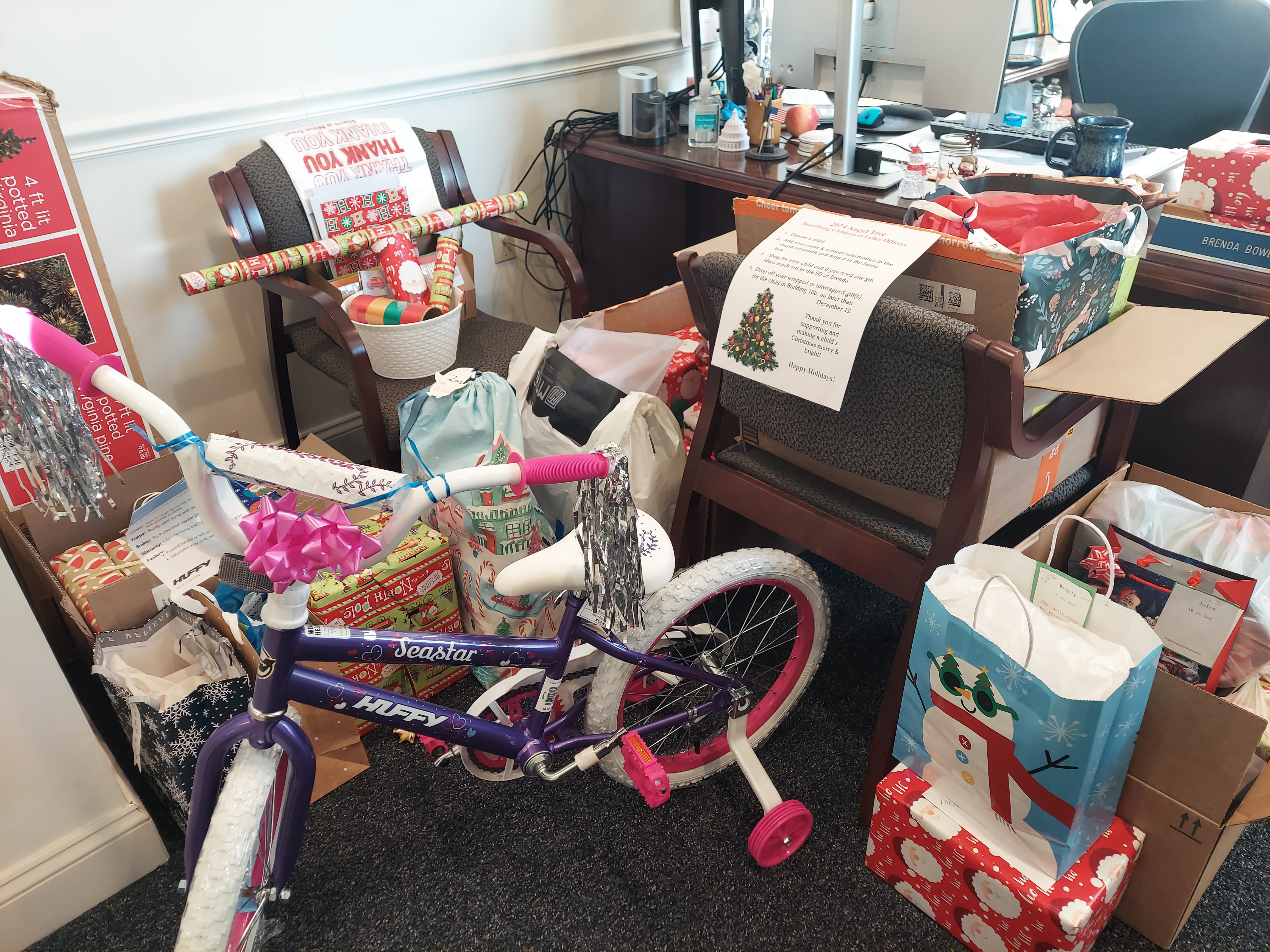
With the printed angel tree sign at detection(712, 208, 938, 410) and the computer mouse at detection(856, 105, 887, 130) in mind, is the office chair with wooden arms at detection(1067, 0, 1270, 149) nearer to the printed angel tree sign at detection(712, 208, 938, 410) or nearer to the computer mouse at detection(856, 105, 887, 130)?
the computer mouse at detection(856, 105, 887, 130)

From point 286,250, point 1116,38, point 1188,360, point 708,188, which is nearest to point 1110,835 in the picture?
point 1188,360

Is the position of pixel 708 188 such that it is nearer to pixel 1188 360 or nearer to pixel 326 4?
pixel 326 4

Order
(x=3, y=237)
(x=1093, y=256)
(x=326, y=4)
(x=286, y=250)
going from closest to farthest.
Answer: (x=1093, y=256), (x=3, y=237), (x=286, y=250), (x=326, y=4)

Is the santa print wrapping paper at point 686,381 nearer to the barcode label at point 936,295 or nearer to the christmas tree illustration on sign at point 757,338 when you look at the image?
the christmas tree illustration on sign at point 757,338

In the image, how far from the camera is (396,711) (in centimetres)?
108

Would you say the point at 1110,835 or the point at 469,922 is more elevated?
the point at 1110,835

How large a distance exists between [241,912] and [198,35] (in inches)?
66.4

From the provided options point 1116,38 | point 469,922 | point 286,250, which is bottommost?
point 469,922

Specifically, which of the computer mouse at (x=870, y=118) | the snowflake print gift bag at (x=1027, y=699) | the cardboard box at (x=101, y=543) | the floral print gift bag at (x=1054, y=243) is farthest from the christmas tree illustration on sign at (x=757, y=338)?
the computer mouse at (x=870, y=118)

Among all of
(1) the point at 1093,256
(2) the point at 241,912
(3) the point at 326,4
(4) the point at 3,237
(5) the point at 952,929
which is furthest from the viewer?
(3) the point at 326,4

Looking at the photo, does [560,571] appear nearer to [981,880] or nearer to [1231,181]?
[981,880]

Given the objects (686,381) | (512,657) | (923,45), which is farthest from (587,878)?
(923,45)

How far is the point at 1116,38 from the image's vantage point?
7.22 ft

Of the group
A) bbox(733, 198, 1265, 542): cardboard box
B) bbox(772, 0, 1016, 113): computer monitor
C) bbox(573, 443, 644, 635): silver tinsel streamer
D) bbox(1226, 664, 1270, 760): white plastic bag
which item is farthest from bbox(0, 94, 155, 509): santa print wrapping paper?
bbox(1226, 664, 1270, 760): white plastic bag
